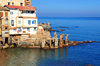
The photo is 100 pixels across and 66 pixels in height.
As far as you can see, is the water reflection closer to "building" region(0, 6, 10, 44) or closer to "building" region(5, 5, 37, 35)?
"building" region(0, 6, 10, 44)

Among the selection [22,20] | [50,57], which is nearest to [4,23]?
[22,20]

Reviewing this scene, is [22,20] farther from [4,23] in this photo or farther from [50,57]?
[50,57]

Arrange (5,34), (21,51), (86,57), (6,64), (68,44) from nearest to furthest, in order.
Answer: (6,64) < (86,57) < (21,51) < (5,34) < (68,44)

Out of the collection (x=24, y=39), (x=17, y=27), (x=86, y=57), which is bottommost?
(x=86, y=57)

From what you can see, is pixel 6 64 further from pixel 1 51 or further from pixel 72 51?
pixel 72 51

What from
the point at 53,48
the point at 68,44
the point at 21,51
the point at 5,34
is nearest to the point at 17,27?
the point at 5,34

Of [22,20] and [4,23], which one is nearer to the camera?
[4,23]

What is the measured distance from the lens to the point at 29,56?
4738 centimetres

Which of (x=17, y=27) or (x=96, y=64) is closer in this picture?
(x=96, y=64)

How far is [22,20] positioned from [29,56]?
603 inches

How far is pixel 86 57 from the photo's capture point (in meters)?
48.3

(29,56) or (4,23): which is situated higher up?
(4,23)

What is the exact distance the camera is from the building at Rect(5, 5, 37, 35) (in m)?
57.1

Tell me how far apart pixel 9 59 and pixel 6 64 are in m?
3.53
